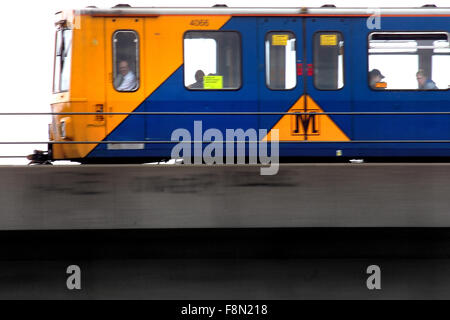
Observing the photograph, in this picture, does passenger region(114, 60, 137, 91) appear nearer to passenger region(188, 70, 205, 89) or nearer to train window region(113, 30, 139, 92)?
train window region(113, 30, 139, 92)

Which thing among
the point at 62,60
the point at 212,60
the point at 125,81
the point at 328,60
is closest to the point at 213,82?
the point at 212,60

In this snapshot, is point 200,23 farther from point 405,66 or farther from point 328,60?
point 405,66

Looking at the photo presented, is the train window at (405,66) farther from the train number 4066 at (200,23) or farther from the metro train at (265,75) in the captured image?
the train number 4066 at (200,23)

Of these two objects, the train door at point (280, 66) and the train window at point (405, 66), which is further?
the train door at point (280, 66)

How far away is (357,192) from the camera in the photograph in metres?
8.70

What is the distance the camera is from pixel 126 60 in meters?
12.9

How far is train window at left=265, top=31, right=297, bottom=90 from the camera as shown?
12.9 metres

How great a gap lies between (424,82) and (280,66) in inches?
102

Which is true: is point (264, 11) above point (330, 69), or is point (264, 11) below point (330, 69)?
above

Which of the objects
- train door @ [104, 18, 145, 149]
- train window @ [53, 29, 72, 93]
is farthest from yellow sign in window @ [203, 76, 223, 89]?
train window @ [53, 29, 72, 93]

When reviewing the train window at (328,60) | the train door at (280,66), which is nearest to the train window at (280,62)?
the train door at (280,66)

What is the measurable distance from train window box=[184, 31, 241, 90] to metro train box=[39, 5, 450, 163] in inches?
0.7

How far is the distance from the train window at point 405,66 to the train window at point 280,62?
4.56 ft

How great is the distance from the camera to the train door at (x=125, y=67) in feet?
41.9
